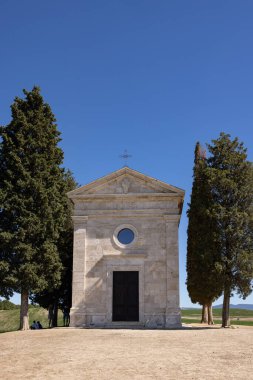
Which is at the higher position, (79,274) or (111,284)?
(79,274)

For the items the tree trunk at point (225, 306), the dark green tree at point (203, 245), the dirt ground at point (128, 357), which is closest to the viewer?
the dirt ground at point (128, 357)

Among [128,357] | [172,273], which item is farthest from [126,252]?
[128,357]

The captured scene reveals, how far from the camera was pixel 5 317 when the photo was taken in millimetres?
37125

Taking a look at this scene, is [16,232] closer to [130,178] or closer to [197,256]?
[130,178]

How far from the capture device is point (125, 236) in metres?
24.9

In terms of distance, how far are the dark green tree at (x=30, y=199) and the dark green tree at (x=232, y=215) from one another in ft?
29.0

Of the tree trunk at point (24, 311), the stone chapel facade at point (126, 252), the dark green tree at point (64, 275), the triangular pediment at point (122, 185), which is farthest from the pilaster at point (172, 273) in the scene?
the tree trunk at point (24, 311)

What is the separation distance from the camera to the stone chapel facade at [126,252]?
2381 cm

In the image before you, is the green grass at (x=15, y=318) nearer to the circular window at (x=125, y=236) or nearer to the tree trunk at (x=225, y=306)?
the circular window at (x=125, y=236)

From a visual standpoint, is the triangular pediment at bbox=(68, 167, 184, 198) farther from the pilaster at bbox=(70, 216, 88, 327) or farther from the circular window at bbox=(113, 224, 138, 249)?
the circular window at bbox=(113, 224, 138, 249)

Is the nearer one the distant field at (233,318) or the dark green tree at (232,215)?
the dark green tree at (232,215)

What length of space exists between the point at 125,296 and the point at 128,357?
11.9 m

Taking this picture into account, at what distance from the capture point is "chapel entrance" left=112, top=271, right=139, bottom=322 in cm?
2395

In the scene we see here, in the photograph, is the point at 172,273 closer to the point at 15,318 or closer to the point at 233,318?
the point at 15,318
